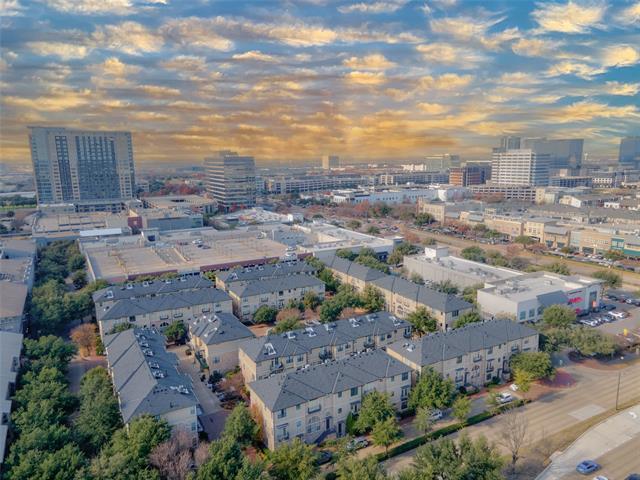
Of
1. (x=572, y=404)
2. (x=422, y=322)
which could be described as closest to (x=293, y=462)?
(x=572, y=404)

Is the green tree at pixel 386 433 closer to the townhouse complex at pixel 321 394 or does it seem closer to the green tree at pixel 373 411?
the green tree at pixel 373 411

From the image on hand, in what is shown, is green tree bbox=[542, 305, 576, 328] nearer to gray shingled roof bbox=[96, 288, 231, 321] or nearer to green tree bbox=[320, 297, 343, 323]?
green tree bbox=[320, 297, 343, 323]

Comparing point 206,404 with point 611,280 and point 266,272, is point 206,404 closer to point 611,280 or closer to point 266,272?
point 266,272

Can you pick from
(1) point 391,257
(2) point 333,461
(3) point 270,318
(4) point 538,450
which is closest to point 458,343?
(4) point 538,450

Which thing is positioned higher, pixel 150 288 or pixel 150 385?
pixel 150 385

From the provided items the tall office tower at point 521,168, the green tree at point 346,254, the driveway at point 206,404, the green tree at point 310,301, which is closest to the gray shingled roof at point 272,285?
the green tree at point 310,301

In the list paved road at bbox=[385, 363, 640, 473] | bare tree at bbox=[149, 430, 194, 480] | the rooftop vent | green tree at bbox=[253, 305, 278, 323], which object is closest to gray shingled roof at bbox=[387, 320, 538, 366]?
paved road at bbox=[385, 363, 640, 473]
